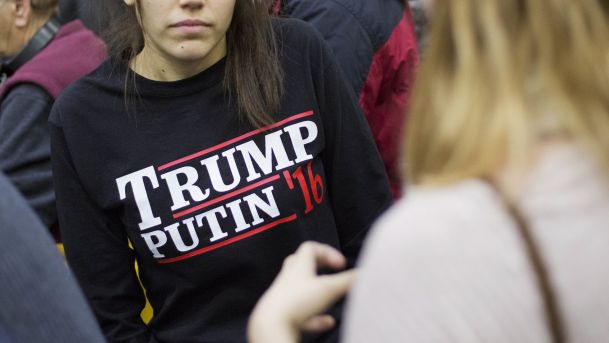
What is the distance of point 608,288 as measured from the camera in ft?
3.98

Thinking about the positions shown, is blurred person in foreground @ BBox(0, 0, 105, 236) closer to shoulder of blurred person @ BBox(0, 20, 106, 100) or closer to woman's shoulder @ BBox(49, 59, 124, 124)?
shoulder of blurred person @ BBox(0, 20, 106, 100)

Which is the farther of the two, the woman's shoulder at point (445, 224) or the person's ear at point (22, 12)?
the person's ear at point (22, 12)

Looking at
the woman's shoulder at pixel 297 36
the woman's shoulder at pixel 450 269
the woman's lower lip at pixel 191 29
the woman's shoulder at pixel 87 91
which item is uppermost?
the woman's lower lip at pixel 191 29

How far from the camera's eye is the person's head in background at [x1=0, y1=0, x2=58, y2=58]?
3471 millimetres

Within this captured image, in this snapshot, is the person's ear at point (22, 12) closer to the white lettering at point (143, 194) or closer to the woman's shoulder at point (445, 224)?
the white lettering at point (143, 194)

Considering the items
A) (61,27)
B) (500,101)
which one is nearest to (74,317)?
(500,101)

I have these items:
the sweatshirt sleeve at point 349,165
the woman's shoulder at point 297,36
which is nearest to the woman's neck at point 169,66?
the woman's shoulder at point 297,36

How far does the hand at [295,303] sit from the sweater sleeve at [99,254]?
101 cm

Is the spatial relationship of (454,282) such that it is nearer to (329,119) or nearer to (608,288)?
(608,288)

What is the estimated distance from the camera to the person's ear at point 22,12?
3.47 metres

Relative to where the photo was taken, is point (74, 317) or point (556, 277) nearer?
point (556, 277)

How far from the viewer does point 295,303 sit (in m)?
1.42

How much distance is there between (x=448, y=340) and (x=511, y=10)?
0.42 meters

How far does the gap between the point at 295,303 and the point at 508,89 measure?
0.43m
